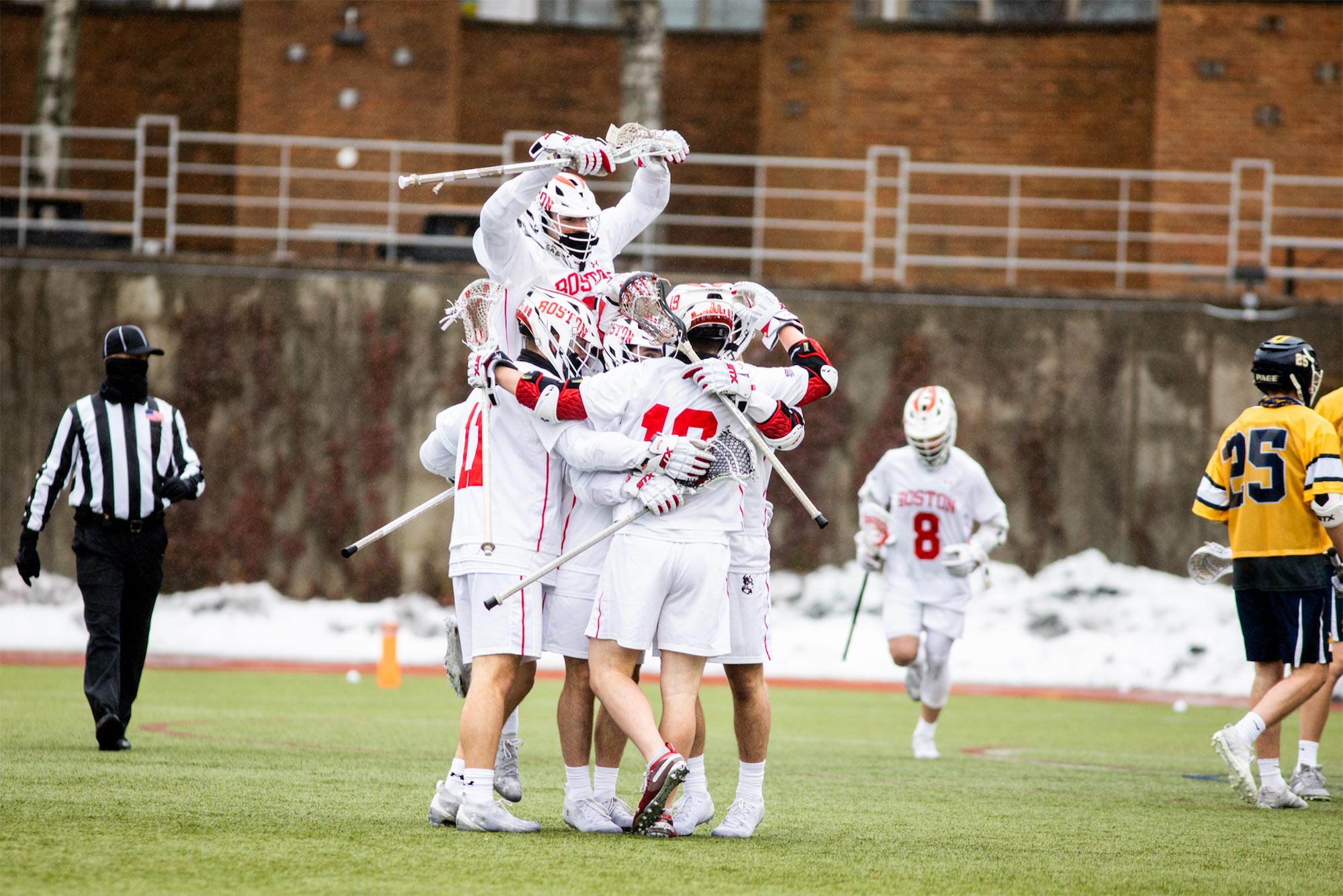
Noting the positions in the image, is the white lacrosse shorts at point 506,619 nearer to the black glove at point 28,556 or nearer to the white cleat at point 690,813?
the white cleat at point 690,813

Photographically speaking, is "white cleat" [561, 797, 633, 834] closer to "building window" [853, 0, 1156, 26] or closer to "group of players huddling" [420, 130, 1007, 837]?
"group of players huddling" [420, 130, 1007, 837]

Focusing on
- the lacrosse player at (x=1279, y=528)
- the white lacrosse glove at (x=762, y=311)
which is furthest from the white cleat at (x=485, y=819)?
the lacrosse player at (x=1279, y=528)

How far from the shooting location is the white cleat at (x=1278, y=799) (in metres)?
7.97

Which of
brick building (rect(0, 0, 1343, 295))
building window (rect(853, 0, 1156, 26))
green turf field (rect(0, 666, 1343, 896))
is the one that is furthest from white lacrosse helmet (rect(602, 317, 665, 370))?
building window (rect(853, 0, 1156, 26))

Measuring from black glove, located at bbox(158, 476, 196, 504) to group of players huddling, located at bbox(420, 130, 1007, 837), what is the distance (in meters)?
2.78

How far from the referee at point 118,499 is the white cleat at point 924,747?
4432 millimetres

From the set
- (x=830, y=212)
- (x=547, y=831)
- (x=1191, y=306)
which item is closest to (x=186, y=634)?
(x=830, y=212)

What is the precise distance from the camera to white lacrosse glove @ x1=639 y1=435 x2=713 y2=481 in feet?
20.8

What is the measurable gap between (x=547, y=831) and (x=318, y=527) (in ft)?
41.4

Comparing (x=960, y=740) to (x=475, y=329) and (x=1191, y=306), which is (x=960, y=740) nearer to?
(x=475, y=329)

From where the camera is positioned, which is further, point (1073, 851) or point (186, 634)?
point (186, 634)

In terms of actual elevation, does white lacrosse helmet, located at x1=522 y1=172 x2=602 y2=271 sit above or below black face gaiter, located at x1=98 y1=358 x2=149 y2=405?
above

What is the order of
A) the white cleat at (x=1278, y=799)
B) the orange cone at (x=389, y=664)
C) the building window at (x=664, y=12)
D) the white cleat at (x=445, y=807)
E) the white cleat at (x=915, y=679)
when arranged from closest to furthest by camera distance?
the white cleat at (x=445, y=807) < the white cleat at (x=1278, y=799) < the white cleat at (x=915, y=679) < the orange cone at (x=389, y=664) < the building window at (x=664, y=12)

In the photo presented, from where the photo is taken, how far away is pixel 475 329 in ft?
23.2
